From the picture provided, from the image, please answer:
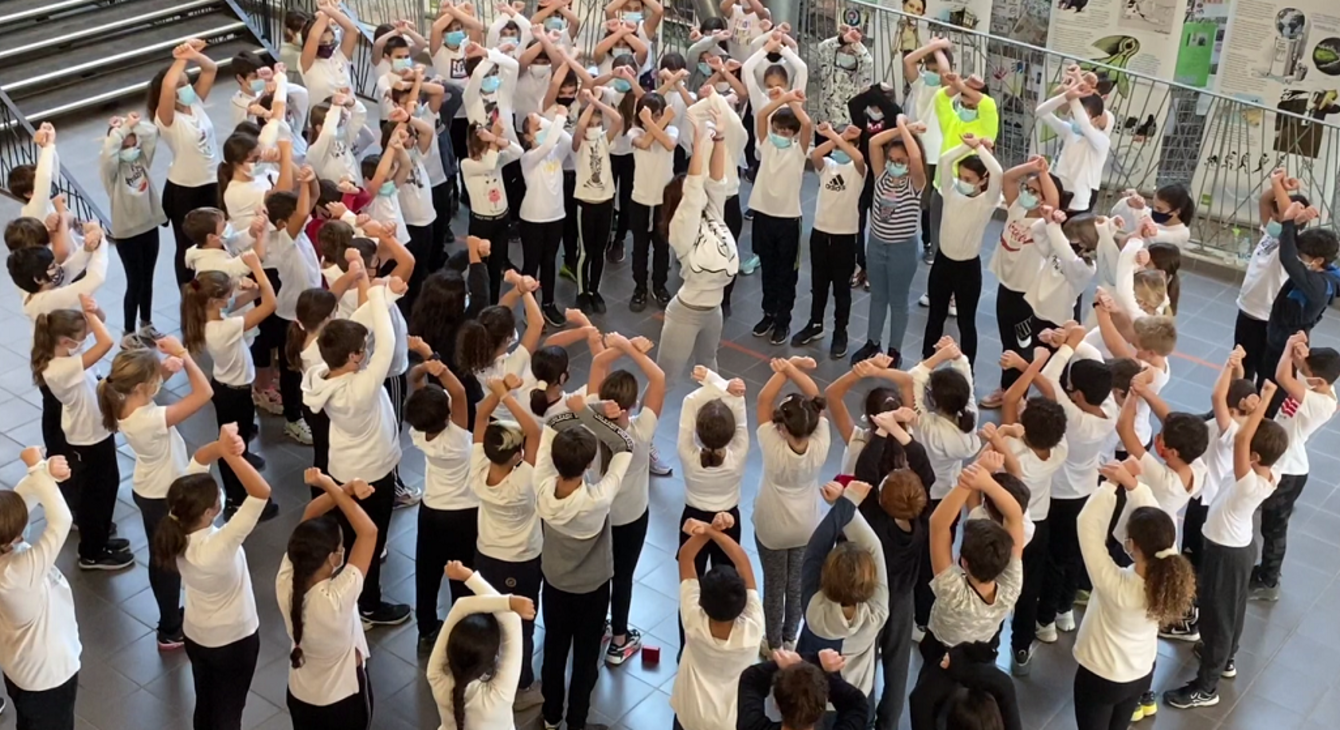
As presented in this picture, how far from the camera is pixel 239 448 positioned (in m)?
5.16

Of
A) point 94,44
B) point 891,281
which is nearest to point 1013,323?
point 891,281

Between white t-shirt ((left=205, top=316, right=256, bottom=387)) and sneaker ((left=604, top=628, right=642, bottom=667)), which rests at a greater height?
white t-shirt ((left=205, top=316, right=256, bottom=387))

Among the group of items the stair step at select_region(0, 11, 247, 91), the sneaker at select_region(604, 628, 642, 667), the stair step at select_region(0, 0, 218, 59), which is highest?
the stair step at select_region(0, 0, 218, 59)

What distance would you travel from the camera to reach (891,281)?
27.6 ft

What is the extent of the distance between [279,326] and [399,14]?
690cm

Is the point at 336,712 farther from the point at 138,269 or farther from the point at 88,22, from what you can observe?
the point at 88,22

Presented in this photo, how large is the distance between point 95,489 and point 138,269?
7.70 ft

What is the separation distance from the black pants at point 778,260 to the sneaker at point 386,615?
138 inches

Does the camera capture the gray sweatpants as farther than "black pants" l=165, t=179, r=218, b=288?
No

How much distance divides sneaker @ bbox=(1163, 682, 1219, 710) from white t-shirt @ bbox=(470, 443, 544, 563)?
2873 millimetres

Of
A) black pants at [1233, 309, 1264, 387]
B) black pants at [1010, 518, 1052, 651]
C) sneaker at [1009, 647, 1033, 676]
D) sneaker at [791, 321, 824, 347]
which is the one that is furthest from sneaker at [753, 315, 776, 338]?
sneaker at [1009, 647, 1033, 676]

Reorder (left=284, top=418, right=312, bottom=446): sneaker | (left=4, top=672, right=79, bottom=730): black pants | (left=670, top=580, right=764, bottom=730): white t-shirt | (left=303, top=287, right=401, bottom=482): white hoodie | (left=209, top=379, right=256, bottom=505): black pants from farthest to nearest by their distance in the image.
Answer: (left=284, top=418, right=312, bottom=446): sneaker
(left=209, top=379, right=256, bottom=505): black pants
(left=303, top=287, right=401, bottom=482): white hoodie
(left=4, top=672, right=79, bottom=730): black pants
(left=670, top=580, right=764, bottom=730): white t-shirt

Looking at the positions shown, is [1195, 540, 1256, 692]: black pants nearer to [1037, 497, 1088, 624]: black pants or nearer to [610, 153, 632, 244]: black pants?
[1037, 497, 1088, 624]: black pants

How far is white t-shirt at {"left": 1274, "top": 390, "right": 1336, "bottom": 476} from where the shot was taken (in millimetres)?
6133
